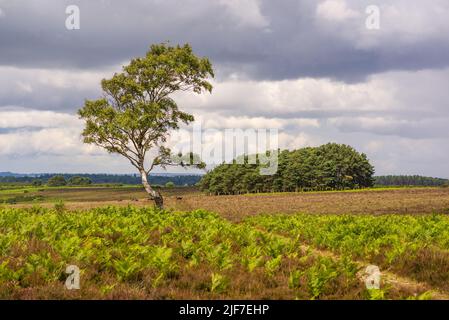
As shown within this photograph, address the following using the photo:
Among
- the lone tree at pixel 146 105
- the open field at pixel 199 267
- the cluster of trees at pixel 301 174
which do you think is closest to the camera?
the open field at pixel 199 267

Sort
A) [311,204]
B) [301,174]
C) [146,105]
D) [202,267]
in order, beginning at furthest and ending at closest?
[301,174] < [311,204] < [146,105] < [202,267]

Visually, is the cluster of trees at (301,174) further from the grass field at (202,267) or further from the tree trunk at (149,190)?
the grass field at (202,267)

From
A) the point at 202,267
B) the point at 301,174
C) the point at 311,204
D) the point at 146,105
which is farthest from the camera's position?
the point at 301,174

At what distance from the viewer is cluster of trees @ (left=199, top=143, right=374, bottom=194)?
114625 mm

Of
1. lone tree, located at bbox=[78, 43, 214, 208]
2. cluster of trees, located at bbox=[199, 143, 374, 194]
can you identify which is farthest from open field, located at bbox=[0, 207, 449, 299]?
cluster of trees, located at bbox=[199, 143, 374, 194]

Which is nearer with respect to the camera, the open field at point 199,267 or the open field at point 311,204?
the open field at point 199,267

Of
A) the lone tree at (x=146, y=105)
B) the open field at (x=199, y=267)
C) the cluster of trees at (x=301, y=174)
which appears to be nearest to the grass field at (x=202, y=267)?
the open field at (x=199, y=267)

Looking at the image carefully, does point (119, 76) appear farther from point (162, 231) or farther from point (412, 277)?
point (412, 277)

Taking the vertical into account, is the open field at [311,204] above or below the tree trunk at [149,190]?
below

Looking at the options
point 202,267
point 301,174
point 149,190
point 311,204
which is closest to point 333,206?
point 311,204

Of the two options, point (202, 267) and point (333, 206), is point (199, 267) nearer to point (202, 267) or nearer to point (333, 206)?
point (202, 267)

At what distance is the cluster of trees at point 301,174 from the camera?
376 feet

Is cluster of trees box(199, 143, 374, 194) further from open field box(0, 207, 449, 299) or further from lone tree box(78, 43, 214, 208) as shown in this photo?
open field box(0, 207, 449, 299)

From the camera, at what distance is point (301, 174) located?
11438 cm
